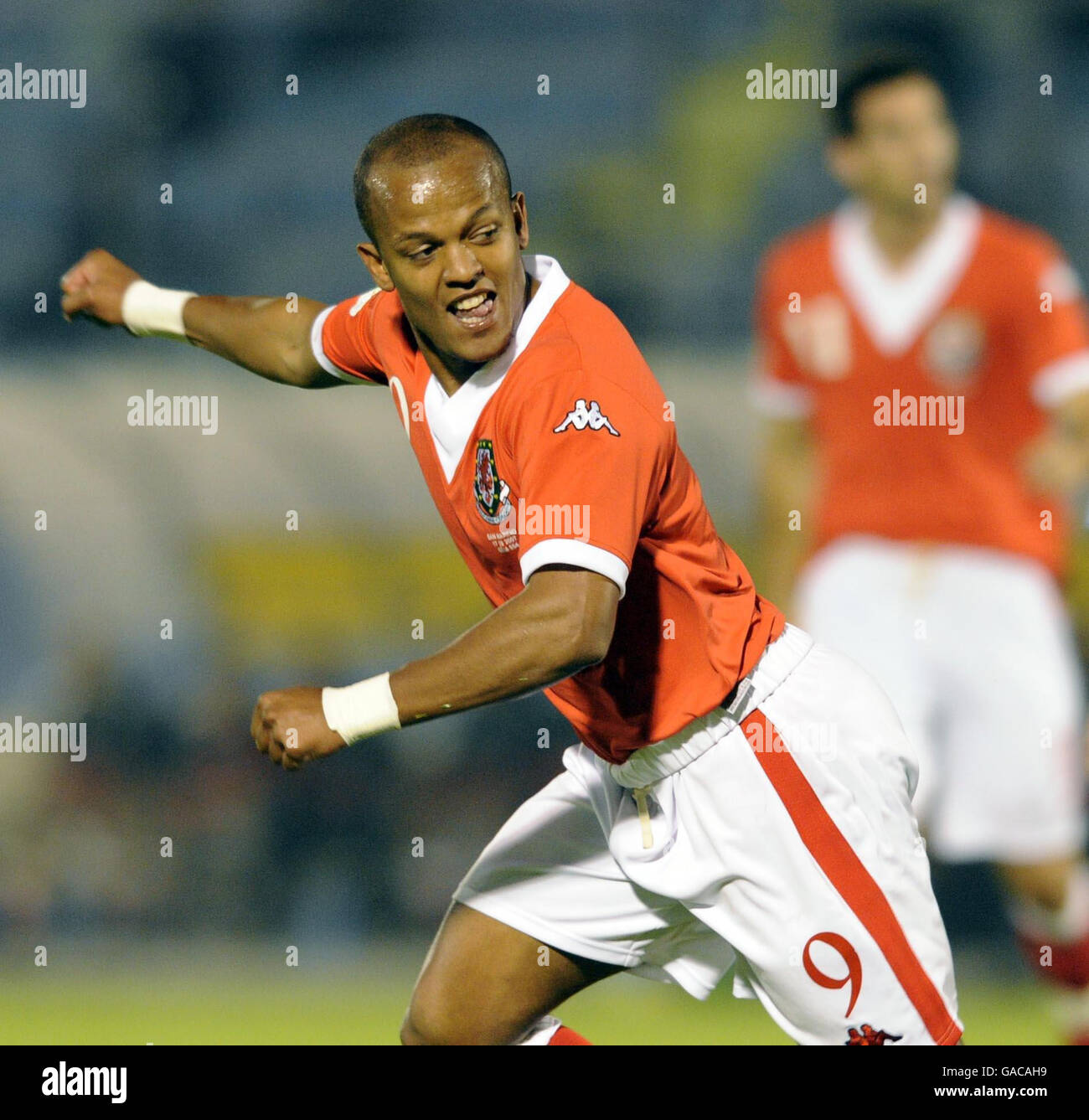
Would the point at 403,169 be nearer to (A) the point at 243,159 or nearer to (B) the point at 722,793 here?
(B) the point at 722,793

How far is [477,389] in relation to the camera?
2408 mm

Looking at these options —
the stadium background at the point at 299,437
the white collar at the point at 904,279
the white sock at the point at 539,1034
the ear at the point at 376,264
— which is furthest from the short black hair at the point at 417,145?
the stadium background at the point at 299,437

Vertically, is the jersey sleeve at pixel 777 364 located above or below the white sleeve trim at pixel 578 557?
above

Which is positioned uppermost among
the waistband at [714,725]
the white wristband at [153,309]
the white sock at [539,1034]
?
the white wristband at [153,309]

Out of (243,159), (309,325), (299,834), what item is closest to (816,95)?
(243,159)

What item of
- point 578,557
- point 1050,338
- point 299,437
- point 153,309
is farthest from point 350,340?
point 299,437

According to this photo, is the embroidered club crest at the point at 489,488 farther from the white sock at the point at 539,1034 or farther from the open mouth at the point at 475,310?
the white sock at the point at 539,1034

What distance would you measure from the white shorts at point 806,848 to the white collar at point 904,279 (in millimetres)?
2918

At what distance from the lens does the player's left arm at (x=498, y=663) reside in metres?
2.13

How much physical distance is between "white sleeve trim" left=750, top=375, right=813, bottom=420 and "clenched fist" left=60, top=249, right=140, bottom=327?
2.85 meters

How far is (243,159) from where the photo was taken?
6.88 meters

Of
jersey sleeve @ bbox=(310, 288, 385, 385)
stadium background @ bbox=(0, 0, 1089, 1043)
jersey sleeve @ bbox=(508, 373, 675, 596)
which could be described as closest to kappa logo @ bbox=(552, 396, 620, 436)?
jersey sleeve @ bbox=(508, 373, 675, 596)

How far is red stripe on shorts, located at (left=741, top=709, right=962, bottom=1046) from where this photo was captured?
254 centimetres

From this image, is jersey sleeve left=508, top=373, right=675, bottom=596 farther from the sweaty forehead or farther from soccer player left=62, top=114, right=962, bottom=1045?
the sweaty forehead
